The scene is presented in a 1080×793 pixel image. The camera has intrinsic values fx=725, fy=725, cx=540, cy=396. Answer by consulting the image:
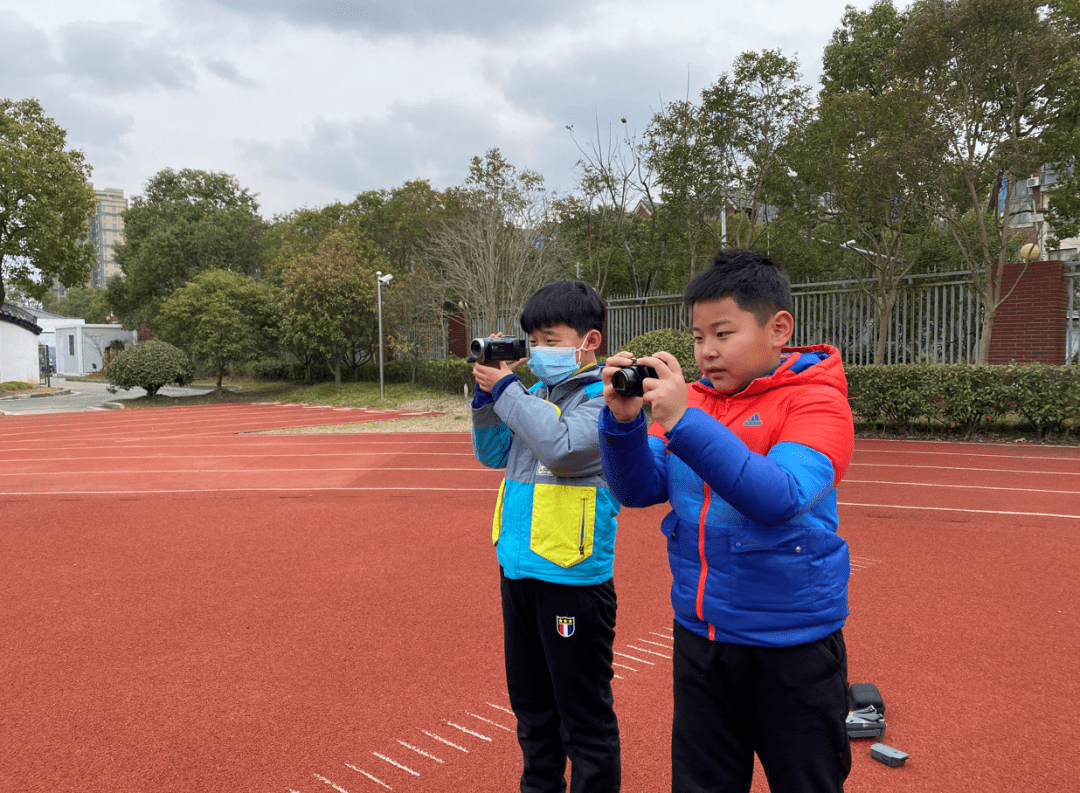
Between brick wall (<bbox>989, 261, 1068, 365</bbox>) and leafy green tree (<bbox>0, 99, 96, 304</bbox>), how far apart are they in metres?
32.6

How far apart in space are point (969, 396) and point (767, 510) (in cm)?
1160


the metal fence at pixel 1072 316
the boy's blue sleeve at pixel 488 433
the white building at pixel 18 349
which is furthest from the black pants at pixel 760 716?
the white building at pixel 18 349

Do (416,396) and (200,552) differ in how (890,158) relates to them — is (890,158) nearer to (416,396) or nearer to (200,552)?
(200,552)

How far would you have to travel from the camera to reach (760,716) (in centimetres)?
147

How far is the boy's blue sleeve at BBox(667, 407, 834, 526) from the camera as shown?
1.30m

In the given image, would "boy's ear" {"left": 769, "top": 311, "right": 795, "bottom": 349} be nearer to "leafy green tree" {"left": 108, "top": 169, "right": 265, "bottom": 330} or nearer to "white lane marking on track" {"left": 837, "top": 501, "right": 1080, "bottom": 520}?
"white lane marking on track" {"left": 837, "top": 501, "right": 1080, "bottom": 520}

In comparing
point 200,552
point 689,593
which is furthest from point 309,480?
point 689,593

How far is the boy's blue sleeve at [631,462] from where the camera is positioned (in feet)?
4.75

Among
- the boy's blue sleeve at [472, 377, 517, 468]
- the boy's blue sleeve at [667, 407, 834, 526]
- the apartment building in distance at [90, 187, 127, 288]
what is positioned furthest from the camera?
the apartment building in distance at [90, 187, 127, 288]

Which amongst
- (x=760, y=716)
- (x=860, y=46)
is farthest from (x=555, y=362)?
(x=860, y=46)

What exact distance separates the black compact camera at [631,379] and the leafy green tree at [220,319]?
2765cm

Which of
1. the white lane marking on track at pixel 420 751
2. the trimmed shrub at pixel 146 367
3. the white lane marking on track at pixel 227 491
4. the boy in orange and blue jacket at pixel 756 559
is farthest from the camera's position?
the trimmed shrub at pixel 146 367

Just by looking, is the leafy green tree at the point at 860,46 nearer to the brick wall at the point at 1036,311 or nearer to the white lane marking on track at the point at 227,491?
the brick wall at the point at 1036,311

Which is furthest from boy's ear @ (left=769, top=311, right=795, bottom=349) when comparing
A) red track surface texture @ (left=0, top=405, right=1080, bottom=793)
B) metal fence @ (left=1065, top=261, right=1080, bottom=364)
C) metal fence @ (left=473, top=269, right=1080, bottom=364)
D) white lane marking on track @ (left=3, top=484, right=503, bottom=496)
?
metal fence @ (left=1065, top=261, right=1080, bottom=364)
